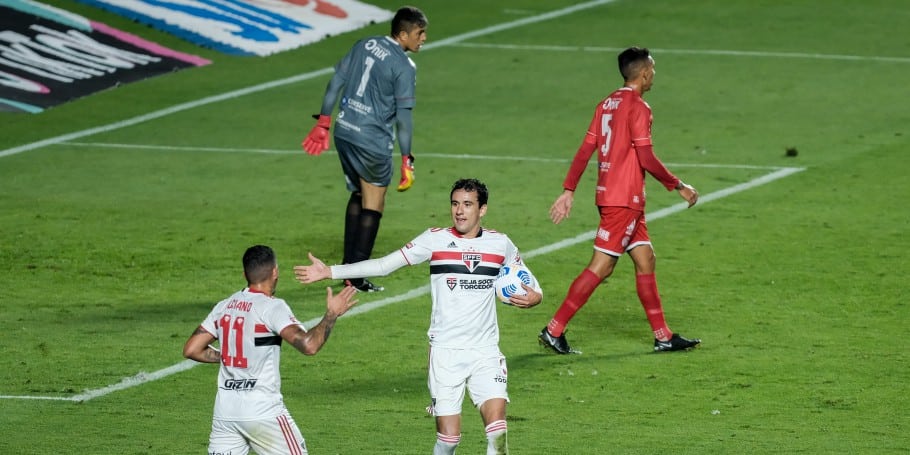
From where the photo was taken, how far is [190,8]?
93.7ft

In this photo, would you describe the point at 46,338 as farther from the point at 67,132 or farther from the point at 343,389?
the point at 67,132

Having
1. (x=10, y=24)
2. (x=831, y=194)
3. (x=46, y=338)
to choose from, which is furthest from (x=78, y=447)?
(x=10, y=24)

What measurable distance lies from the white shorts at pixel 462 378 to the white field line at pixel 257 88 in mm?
12880

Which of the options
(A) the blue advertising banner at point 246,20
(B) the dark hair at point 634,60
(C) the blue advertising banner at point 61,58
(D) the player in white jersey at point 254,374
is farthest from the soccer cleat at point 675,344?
(A) the blue advertising banner at point 246,20

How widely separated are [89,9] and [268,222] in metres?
11.4

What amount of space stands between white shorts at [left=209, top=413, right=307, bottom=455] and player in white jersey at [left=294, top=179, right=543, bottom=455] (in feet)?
3.53

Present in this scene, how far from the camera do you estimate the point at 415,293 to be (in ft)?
48.7

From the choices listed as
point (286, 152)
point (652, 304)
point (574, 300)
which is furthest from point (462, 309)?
point (286, 152)

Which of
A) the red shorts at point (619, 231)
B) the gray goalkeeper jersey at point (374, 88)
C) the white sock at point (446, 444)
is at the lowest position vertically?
the white sock at point (446, 444)

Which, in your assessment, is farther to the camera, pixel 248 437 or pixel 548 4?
pixel 548 4

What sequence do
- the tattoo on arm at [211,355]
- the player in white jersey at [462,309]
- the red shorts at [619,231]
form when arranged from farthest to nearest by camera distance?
the red shorts at [619,231] < the player in white jersey at [462,309] < the tattoo on arm at [211,355]

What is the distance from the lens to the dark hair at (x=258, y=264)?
859 centimetres

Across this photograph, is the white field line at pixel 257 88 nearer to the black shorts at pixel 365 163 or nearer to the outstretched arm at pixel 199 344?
the black shorts at pixel 365 163

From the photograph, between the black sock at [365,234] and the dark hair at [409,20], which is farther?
the black sock at [365,234]
